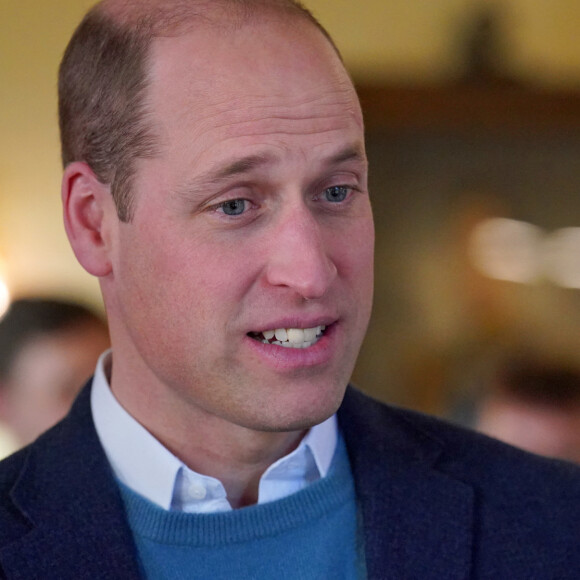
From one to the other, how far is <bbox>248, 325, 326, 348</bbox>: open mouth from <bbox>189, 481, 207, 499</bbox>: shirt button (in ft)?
0.75

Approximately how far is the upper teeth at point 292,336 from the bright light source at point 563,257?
2.40m

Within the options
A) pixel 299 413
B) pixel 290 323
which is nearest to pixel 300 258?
pixel 290 323

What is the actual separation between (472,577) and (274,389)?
0.39m

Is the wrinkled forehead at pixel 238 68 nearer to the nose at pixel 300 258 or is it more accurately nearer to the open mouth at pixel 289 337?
the nose at pixel 300 258

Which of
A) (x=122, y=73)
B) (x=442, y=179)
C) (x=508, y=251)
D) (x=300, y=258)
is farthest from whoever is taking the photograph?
(x=508, y=251)

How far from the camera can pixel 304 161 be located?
1259mm

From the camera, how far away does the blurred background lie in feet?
10.3

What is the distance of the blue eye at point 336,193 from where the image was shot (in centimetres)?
132

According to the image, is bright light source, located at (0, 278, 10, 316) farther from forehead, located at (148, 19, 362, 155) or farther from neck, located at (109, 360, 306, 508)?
forehead, located at (148, 19, 362, 155)

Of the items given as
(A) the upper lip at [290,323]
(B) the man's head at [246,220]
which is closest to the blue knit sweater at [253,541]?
(B) the man's head at [246,220]

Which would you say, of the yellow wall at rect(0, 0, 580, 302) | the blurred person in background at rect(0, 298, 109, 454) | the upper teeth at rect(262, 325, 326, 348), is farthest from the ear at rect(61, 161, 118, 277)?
the yellow wall at rect(0, 0, 580, 302)

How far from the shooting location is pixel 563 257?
3514 millimetres

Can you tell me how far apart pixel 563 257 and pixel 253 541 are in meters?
2.47

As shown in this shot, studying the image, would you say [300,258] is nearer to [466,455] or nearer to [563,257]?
[466,455]
